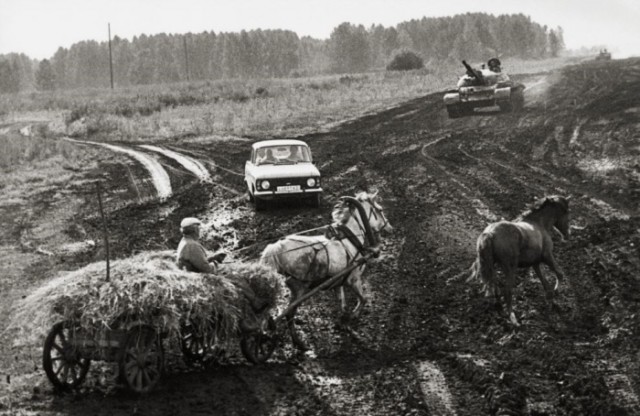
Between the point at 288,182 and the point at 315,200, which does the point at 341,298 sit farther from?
the point at 315,200

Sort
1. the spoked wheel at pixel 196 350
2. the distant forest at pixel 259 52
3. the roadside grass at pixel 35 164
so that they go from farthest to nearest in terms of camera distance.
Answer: the distant forest at pixel 259 52
the roadside grass at pixel 35 164
the spoked wheel at pixel 196 350

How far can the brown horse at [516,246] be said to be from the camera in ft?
39.5

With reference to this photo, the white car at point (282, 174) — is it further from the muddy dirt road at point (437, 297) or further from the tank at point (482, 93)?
the tank at point (482, 93)

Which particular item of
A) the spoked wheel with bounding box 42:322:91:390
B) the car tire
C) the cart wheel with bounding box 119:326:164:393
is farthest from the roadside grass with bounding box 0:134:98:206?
the cart wheel with bounding box 119:326:164:393

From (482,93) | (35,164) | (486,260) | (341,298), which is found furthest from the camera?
(482,93)

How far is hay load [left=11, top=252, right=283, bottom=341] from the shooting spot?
8805mm

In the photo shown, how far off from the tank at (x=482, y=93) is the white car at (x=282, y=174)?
15.9 meters

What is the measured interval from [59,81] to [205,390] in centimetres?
17080

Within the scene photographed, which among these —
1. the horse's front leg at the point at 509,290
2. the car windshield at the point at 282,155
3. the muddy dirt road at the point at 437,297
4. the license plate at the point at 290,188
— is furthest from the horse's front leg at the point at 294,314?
the car windshield at the point at 282,155

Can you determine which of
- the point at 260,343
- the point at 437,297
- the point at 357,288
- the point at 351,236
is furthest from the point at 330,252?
the point at 437,297

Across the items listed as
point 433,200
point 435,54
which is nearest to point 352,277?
point 433,200

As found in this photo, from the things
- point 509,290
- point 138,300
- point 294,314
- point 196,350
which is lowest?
point 196,350

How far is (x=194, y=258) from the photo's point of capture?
9.97m

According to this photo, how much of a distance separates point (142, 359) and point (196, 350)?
1355 millimetres
